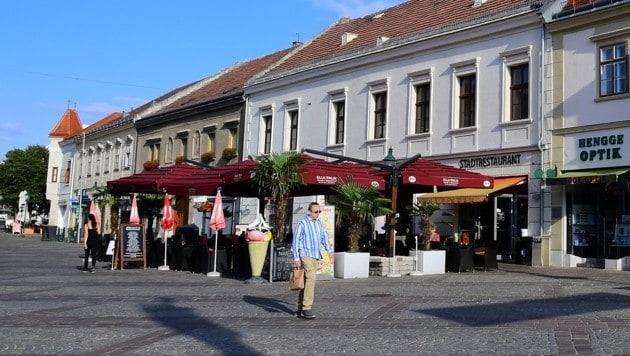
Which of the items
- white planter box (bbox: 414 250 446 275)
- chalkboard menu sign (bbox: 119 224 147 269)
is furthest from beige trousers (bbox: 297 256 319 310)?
chalkboard menu sign (bbox: 119 224 147 269)

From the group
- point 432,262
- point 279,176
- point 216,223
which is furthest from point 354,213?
point 216,223

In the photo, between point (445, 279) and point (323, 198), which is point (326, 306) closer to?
point (445, 279)

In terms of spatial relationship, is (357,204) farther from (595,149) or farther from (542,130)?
(595,149)

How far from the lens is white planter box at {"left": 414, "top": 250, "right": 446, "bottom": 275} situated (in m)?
17.6

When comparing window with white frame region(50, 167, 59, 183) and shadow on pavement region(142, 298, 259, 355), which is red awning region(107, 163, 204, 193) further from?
window with white frame region(50, 167, 59, 183)

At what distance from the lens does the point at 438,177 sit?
1691 centimetres

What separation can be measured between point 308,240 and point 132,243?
10874 millimetres

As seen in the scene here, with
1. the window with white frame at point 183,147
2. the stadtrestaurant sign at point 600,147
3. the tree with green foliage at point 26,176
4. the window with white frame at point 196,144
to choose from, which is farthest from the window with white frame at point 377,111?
the tree with green foliage at point 26,176

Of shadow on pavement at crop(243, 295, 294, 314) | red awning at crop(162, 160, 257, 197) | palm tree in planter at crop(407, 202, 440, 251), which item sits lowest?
shadow on pavement at crop(243, 295, 294, 314)

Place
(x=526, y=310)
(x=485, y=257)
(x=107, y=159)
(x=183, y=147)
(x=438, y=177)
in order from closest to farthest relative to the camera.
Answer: (x=526, y=310) → (x=438, y=177) → (x=485, y=257) → (x=183, y=147) → (x=107, y=159)

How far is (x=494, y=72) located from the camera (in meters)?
22.7

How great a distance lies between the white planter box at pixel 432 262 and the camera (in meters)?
17.6

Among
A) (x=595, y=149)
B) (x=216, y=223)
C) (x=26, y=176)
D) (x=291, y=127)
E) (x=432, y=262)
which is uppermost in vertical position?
(x=26, y=176)

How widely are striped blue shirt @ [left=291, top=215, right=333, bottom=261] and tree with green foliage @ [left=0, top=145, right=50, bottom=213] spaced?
6809cm
